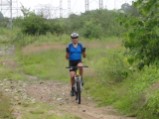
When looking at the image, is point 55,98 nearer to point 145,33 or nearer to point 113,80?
point 113,80

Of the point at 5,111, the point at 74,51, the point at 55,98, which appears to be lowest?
the point at 55,98

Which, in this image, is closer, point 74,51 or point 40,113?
point 40,113

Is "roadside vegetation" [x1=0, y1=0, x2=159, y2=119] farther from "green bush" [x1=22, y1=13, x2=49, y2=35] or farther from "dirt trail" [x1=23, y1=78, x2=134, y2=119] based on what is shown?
"green bush" [x1=22, y1=13, x2=49, y2=35]

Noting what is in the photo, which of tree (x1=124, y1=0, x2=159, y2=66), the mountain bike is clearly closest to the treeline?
the mountain bike

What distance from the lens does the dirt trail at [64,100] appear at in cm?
983

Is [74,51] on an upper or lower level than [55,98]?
upper

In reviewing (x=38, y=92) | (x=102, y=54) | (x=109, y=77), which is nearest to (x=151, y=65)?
(x=109, y=77)

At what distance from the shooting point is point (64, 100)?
1211cm

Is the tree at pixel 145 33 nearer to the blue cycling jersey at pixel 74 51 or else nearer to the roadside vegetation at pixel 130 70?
the roadside vegetation at pixel 130 70


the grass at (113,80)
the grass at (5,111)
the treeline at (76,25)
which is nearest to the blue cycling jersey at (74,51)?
the grass at (113,80)

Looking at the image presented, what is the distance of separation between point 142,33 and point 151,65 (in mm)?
942

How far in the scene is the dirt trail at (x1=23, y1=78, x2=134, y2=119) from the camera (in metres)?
9.83

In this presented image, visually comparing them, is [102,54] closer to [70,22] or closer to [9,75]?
[9,75]

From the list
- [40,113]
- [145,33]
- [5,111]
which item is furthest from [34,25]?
[5,111]
